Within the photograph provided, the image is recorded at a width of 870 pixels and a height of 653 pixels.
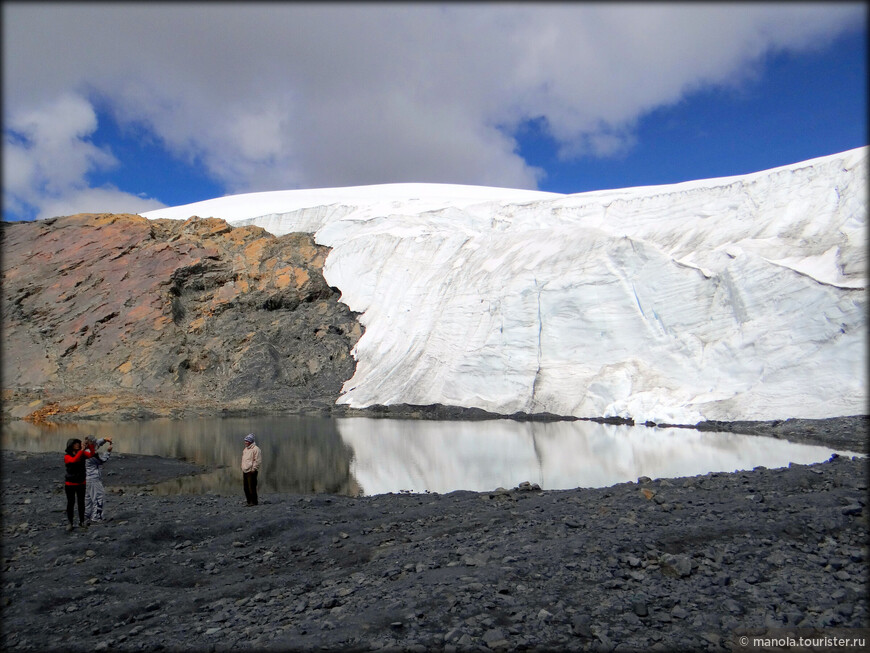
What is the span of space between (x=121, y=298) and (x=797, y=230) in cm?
2586

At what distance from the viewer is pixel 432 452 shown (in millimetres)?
12703

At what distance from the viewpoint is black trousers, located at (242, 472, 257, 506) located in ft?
25.9

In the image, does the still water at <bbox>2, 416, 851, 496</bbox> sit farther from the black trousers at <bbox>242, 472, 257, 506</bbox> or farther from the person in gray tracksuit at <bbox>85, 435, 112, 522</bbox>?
the person in gray tracksuit at <bbox>85, 435, 112, 522</bbox>

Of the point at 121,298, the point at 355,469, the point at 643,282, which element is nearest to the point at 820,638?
the point at 355,469

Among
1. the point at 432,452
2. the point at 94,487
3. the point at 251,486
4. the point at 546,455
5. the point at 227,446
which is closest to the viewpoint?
the point at 94,487

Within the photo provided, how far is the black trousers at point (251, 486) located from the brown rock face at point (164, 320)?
14.1 m

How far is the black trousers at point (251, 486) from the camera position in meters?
7.90

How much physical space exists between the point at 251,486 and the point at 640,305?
14.3 metres

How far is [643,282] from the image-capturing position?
63.3 ft

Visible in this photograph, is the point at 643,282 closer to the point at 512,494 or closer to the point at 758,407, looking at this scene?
the point at 758,407

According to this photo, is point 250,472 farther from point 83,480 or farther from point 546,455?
point 546,455

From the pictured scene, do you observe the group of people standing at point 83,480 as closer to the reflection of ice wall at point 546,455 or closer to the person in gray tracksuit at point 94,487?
the person in gray tracksuit at point 94,487

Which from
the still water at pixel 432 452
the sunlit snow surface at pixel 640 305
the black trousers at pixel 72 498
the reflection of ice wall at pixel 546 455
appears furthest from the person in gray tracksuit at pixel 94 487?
the sunlit snow surface at pixel 640 305

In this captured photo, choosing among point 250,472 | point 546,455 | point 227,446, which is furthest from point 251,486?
point 227,446
